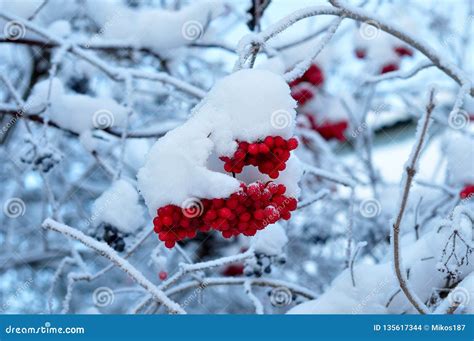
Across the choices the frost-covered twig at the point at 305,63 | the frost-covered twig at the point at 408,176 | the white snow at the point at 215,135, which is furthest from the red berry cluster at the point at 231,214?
the frost-covered twig at the point at 305,63

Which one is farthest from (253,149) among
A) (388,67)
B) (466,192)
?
(388,67)

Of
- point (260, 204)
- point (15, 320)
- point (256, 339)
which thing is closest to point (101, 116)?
point (15, 320)

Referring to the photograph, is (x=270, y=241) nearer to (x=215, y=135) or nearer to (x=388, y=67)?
(x=215, y=135)

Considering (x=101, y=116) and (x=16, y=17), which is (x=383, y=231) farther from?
(x=16, y=17)

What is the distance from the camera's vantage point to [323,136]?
12.8ft

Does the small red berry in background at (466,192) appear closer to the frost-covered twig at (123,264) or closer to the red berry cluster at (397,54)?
the frost-covered twig at (123,264)

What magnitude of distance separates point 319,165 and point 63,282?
1554mm

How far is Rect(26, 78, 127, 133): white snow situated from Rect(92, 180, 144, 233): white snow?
0.34 m

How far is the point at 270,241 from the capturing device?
7.22ft

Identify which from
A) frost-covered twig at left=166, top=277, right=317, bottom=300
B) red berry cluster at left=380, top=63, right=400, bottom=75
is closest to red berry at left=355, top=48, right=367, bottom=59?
red berry cluster at left=380, top=63, right=400, bottom=75

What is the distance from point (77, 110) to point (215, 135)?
1.25 m

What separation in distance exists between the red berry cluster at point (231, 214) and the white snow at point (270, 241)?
2.56 ft

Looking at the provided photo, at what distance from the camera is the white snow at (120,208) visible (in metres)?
2.17

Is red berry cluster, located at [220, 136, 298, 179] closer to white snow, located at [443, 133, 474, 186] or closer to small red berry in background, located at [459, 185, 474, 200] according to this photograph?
small red berry in background, located at [459, 185, 474, 200]
